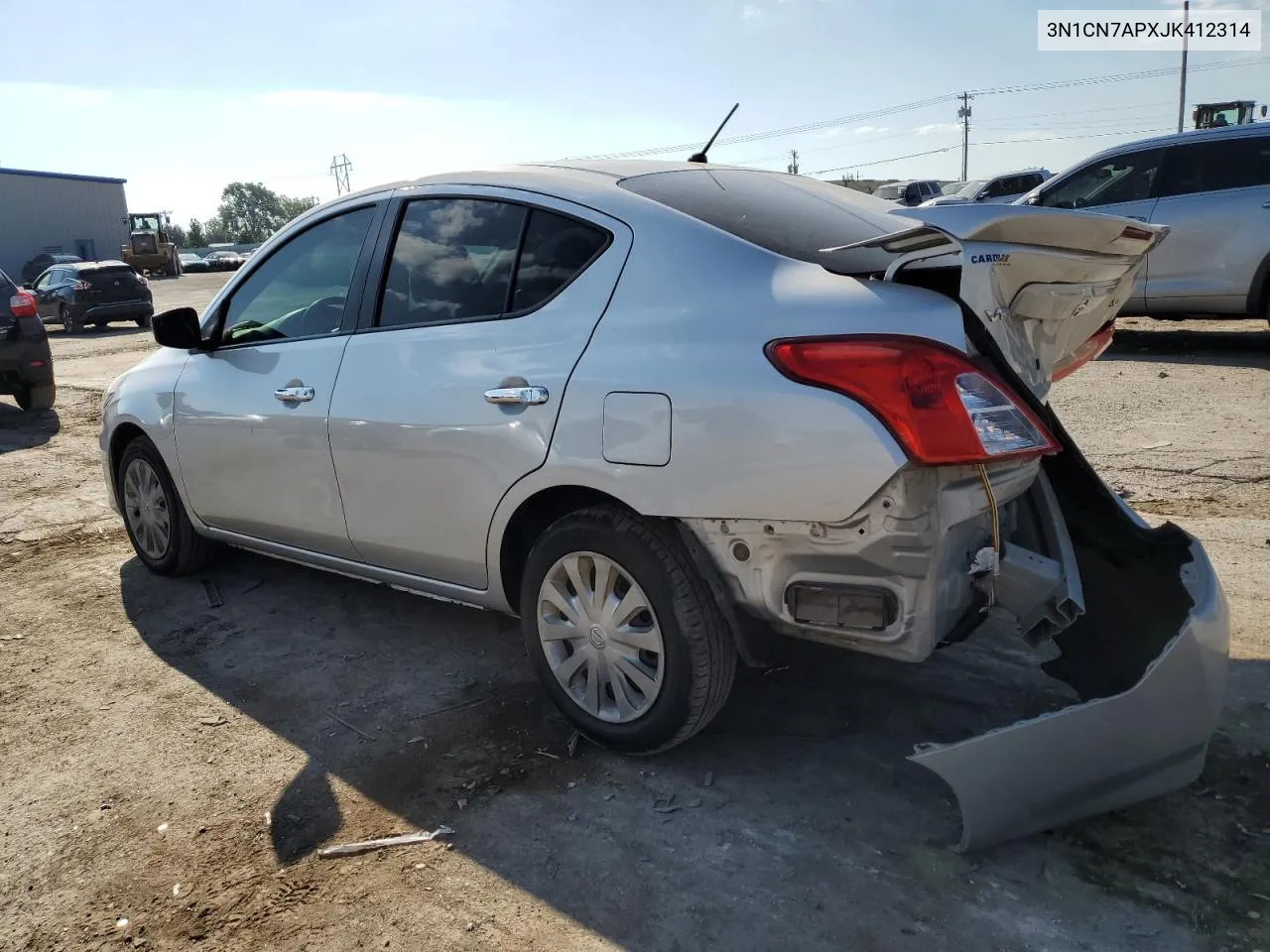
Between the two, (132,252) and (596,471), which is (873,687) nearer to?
(596,471)

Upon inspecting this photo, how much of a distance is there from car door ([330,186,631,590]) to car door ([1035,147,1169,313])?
758 centimetres

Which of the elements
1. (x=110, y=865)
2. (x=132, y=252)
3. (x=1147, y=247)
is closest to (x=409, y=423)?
(x=110, y=865)

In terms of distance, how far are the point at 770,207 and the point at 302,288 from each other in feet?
6.46

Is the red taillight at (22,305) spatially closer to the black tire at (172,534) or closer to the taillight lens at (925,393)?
the black tire at (172,534)

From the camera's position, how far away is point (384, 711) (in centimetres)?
346

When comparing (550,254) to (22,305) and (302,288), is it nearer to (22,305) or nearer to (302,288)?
(302,288)

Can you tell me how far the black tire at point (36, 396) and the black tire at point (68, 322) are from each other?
38.2 ft

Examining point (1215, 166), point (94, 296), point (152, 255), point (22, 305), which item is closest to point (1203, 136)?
point (1215, 166)

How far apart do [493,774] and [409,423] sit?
1169 millimetres

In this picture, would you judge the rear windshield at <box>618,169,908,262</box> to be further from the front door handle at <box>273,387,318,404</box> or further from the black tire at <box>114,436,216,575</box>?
the black tire at <box>114,436,216,575</box>

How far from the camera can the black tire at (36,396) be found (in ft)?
32.3

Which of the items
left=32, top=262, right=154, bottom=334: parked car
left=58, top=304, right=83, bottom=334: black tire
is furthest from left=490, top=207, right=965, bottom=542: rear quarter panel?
left=58, top=304, right=83, bottom=334: black tire

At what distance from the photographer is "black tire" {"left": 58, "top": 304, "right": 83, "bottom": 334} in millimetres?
20172

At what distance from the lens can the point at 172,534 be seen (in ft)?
15.5
